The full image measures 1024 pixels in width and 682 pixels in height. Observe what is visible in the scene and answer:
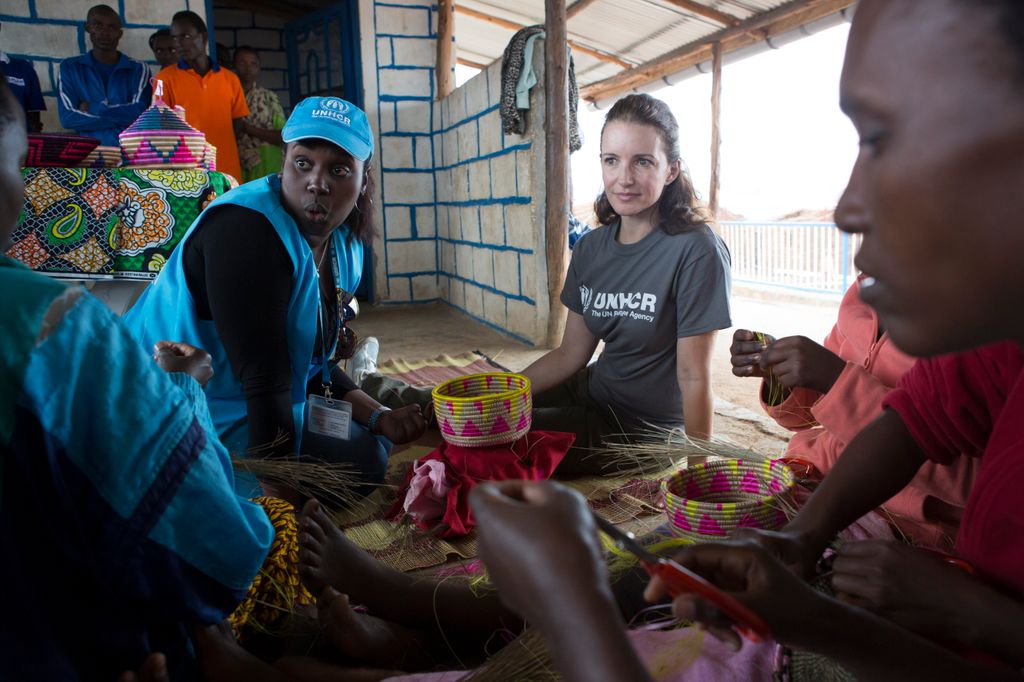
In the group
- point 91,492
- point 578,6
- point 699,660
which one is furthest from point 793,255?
point 91,492

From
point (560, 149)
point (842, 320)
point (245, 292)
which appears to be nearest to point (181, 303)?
point (245, 292)

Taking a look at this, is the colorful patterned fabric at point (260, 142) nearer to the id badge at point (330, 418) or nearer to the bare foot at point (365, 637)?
the id badge at point (330, 418)

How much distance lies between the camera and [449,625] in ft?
4.60

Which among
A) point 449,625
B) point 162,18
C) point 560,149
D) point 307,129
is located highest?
point 162,18

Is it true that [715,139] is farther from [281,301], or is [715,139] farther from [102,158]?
[281,301]

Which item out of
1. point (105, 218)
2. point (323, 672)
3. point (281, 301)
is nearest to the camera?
point (323, 672)

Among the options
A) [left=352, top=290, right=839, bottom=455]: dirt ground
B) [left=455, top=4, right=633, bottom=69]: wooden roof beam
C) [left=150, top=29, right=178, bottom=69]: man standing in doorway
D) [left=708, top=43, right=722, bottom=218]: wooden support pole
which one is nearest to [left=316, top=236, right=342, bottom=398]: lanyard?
[left=352, top=290, right=839, bottom=455]: dirt ground

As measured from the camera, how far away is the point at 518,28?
8.68 metres

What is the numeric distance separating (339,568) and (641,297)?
55.9 inches

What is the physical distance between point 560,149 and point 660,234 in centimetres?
258

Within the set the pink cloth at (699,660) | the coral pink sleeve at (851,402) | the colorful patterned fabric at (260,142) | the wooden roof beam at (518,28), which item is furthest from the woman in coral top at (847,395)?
the wooden roof beam at (518,28)

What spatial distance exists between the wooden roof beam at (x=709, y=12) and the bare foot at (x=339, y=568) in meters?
6.53

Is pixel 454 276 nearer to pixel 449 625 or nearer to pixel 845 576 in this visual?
pixel 449 625

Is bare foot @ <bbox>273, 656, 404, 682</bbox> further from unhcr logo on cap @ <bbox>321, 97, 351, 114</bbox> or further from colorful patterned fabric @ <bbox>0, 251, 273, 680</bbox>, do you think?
unhcr logo on cap @ <bbox>321, 97, 351, 114</bbox>
